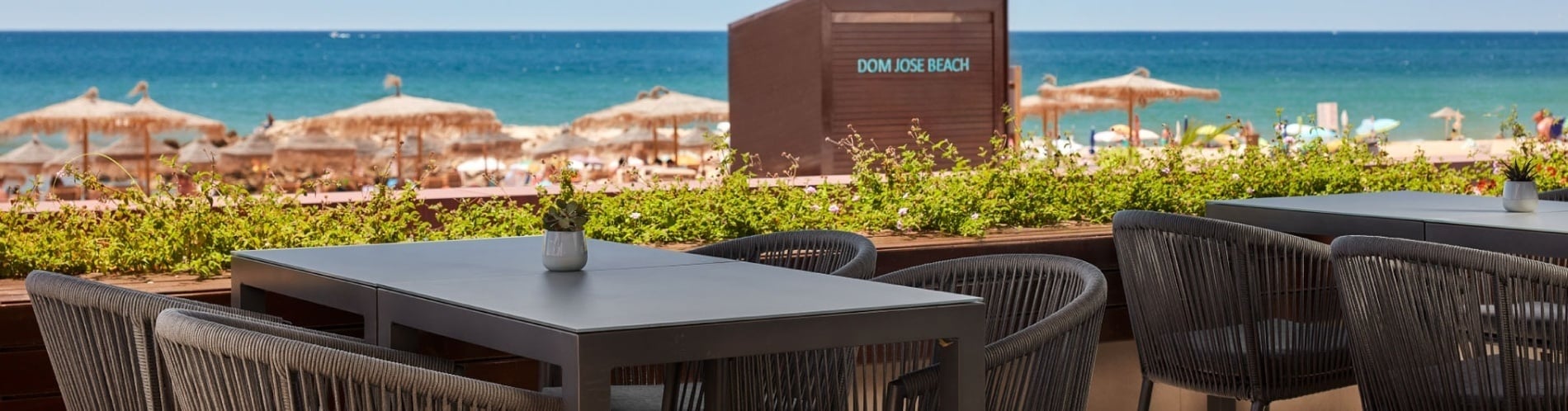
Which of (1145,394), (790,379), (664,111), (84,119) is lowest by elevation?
(1145,394)

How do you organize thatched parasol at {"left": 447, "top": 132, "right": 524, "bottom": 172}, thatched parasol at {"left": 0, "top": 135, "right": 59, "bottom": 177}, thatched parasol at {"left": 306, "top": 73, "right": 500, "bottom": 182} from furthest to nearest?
thatched parasol at {"left": 447, "top": 132, "right": 524, "bottom": 172}, thatched parasol at {"left": 0, "top": 135, "right": 59, "bottom": 177}, thatched parasol at {"left": 306, "top": 73, "right": 500, "bottom": 182}

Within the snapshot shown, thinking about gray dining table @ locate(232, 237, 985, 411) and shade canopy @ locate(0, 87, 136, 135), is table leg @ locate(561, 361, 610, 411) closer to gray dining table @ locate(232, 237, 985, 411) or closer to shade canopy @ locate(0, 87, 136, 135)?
gray dining table @ locate(232, 237, 985, 411)

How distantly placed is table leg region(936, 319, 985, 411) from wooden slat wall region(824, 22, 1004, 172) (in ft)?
25.0

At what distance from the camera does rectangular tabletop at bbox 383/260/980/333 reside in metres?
2.45

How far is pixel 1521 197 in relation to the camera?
430 cm

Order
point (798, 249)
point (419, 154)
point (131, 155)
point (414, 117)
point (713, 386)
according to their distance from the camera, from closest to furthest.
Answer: point (713, 386), point (798, 249), point (414, 117), point (419, 154), point (131, 155)

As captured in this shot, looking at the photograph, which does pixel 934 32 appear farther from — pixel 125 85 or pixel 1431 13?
pixel 1431 13

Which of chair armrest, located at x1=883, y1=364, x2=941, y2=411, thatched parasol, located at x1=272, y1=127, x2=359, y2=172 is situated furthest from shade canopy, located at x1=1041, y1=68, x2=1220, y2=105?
chair armrest, located at x1=883, y1=364, x2=941, y2=411

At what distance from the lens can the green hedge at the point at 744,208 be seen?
411 cm

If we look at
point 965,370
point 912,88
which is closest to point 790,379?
point 965,370

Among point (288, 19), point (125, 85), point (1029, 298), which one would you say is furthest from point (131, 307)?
point (288, 19)

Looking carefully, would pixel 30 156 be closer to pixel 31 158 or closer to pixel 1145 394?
pixel 31 158

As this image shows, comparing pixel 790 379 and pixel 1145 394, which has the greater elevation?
pixel 790 379

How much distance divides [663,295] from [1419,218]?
2.29 meters
